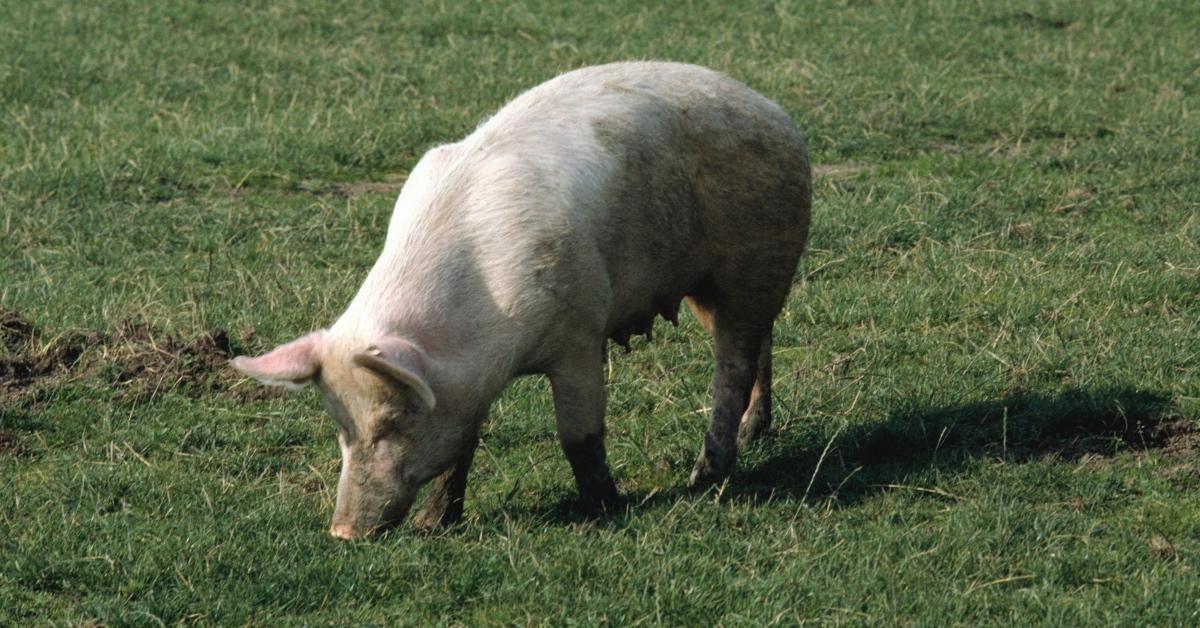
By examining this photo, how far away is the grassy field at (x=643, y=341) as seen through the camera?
18.3 ft

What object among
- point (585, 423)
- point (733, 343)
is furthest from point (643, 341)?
point (585, 423)

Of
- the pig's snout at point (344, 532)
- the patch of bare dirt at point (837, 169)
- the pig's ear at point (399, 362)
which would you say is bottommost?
the patch of bare dirt at point (837, 169)

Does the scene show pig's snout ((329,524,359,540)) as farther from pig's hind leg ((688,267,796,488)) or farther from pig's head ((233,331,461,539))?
pig's hind leg ((688,267,796,488))

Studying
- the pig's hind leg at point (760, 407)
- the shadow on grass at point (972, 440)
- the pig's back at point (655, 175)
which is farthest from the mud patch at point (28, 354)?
the shadow on grass at point (972, 440)

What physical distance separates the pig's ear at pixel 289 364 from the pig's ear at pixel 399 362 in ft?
0.75

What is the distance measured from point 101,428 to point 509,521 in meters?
2.10

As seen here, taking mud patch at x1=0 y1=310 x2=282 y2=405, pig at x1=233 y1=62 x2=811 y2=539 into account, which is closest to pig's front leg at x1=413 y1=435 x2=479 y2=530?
pig at x1=233 y1=62 x2=811 y2=539

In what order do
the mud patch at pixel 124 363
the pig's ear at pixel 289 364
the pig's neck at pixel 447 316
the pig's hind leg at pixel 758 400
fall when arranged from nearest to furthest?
the pig's ear at pixel 289 364, the pig's neck at pixel 447 316, the pig's hind leg at pixel 758 400, the mud patch at pixel 124 363

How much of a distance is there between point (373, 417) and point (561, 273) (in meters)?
0.83

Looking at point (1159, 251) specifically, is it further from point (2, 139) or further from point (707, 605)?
point (2, 139)

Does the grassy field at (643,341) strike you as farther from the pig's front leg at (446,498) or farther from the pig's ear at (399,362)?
the pig's ear at (399,362)

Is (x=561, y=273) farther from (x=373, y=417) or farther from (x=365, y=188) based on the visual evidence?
(x=365, y=188)

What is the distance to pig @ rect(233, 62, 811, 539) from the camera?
19.1ft

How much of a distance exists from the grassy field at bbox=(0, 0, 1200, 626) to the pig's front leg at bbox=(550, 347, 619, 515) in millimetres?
143
